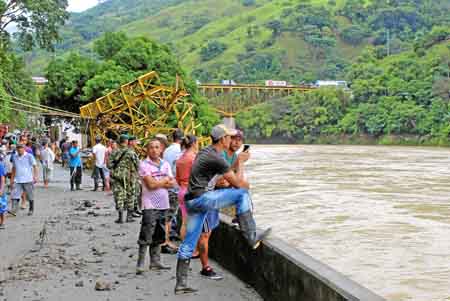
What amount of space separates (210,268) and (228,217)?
46.5 inches

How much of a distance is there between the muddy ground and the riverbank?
64938 millimetres

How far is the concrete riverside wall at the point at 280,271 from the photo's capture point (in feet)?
17.4

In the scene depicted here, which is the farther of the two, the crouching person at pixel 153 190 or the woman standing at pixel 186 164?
the woman standing at pixel 186 164


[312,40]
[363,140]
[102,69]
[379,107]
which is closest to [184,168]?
[102,69]

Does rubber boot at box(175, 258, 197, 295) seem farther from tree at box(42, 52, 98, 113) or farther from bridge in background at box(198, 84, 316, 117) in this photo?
bridge in background at box(198, 84, 316, 117)

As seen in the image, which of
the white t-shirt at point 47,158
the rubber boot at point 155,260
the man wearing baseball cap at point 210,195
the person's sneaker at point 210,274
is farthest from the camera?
the white t-shirt at point 47,158

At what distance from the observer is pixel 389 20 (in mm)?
149625

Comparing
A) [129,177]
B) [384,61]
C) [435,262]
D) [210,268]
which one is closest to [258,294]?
[210,268]

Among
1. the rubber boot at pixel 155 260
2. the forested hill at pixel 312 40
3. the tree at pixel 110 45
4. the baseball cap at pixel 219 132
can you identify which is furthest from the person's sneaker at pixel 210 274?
the forested hill at pixel 312 40

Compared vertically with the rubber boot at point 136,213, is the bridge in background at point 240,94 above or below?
above

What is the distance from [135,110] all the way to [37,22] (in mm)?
9384

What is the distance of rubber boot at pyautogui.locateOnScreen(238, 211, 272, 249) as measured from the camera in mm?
6809

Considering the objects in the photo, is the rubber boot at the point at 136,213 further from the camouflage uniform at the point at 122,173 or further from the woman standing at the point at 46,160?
the woman standing at the point at 46,160

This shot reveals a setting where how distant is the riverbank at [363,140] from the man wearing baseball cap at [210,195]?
68894mm
